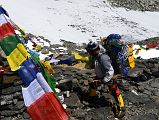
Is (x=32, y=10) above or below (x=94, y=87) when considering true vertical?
below

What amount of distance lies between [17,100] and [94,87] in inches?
82.6

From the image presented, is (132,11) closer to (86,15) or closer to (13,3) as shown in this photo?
(86,15)

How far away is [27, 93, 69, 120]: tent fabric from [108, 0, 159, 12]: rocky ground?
3494cm

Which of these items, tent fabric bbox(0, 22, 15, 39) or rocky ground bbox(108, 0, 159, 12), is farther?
rocky ground bbox(108, 0, 159, 12)

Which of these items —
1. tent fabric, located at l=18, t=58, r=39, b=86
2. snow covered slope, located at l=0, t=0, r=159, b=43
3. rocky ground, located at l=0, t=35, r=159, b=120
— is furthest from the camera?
snow covered slope, located at l=0, t=0, r=159, b=43

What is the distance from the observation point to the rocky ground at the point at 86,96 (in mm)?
9883

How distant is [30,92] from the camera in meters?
9.05

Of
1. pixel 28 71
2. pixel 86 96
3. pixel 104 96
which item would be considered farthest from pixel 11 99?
pixel 104 96

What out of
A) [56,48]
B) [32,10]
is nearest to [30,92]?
[56,48]

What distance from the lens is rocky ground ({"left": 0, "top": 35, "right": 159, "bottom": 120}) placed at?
9883 mm

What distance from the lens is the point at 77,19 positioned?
117 feet

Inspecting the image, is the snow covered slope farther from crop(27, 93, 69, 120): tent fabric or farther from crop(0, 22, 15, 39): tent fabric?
crop(27, 93, 69, 120): tent fabric

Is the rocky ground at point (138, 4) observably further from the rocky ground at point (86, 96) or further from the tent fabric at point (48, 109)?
the tent fabric at point (48, 109)

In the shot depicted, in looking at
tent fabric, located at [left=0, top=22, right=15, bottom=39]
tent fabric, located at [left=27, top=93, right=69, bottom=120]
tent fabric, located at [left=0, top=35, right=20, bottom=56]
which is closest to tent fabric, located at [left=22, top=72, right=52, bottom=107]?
tent fabric, located at [left=27, top=93, right=69, bottom=120]
